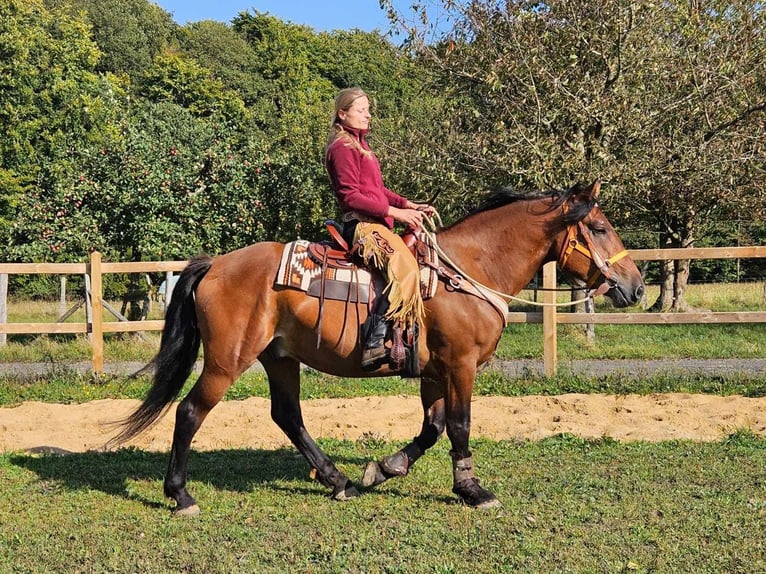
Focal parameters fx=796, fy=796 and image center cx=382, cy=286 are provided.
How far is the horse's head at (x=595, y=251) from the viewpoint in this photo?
5.57 m

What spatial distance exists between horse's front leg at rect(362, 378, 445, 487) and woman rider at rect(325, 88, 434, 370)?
0.64m

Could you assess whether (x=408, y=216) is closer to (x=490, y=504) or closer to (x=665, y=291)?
(x=490, y=504)

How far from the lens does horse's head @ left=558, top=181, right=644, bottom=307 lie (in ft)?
18.3

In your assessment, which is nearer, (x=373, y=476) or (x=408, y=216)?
(x=408, y=216)

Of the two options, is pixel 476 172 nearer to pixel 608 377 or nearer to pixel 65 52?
pixel 608 377

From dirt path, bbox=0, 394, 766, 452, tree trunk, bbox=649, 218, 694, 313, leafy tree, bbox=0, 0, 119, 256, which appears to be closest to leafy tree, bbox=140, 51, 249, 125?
leafy tree, bbox=0, 0, 119, 256

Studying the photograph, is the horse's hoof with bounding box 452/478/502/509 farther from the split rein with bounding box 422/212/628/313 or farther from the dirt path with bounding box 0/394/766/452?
the dirt path with bounding box 0/394/766/452

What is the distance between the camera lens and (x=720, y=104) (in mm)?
12945

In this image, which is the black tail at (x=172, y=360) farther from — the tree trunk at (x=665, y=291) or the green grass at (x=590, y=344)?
the tree trunk at (x=665, y=291)

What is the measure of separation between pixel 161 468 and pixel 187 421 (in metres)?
1.36

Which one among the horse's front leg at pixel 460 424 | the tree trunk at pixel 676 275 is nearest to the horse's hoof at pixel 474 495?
the horse's front leg at pixel 460 424

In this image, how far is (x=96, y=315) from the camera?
11.1 metres

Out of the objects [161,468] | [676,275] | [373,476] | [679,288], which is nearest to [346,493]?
[373,476]

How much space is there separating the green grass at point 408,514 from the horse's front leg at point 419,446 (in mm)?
176
